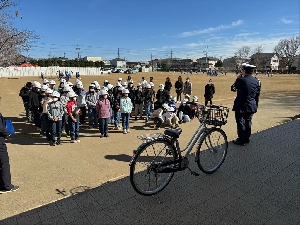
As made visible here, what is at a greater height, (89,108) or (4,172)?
(89,108)

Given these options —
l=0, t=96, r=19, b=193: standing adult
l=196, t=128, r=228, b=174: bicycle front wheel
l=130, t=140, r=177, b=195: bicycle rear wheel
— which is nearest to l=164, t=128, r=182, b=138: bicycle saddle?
l=130, t=140, r=177, b=195: bicycle rear wheel

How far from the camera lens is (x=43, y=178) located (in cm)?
454

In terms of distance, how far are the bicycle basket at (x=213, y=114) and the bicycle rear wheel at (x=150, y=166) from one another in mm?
894

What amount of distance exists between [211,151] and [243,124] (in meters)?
1.77

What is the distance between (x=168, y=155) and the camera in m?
3.80

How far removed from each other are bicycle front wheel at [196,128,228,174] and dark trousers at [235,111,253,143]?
1296 millimetres

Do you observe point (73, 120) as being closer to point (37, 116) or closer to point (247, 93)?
point (37, 116)

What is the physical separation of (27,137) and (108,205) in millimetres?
5028

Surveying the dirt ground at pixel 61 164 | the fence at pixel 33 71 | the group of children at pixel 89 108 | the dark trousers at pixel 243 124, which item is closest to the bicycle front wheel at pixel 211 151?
the group of children at pixel 89 108

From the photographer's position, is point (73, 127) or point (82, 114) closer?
point (73, 127)

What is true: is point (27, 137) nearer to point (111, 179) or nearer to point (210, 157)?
point (111, 179)

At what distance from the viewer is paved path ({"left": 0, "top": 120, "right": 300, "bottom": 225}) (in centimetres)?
317

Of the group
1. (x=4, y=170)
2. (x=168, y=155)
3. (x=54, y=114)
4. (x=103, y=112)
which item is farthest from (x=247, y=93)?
(x=4, y=170)

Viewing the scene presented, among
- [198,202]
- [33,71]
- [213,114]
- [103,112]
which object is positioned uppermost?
[33,71]
